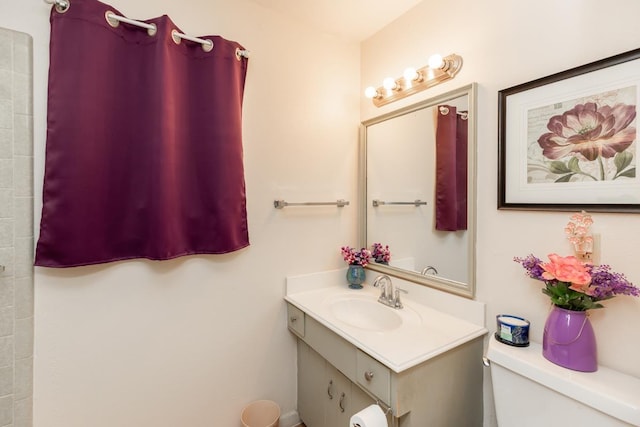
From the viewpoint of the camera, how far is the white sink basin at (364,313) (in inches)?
59.5

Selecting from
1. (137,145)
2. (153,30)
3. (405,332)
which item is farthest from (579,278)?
(153,30)

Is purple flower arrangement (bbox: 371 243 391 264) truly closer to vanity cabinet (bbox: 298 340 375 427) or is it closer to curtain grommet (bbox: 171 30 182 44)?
vanity cabinet (bbox: 298 340 375 427)

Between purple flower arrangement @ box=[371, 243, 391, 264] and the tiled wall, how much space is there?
167 cm

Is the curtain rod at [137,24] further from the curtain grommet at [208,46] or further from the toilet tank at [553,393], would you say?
the toilet tank at [553,393]

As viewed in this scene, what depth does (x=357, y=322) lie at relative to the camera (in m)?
1.61

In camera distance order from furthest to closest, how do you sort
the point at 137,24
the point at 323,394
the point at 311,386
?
the point at 311,386 < the point at 323,394 < the point at 137,24

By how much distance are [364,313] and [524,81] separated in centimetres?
133

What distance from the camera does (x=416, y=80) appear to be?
1.55 m

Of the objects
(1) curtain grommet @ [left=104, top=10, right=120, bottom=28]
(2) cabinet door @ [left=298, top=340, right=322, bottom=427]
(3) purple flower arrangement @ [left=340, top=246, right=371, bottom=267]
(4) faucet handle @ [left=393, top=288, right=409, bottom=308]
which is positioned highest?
(1) curtain grommet @ [left=104, top=10, right=120, bottom=28]

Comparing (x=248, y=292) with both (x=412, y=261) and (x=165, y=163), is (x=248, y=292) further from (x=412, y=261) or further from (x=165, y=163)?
(x=412, y=261)

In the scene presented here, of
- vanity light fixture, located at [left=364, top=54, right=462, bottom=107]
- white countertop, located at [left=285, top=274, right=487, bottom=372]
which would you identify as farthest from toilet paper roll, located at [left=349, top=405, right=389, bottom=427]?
vanity light fixture, located at [left=364, top=54, right=462, bottom=107]

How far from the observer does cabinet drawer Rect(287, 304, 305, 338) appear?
1.57 metres

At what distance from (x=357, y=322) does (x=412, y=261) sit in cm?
47

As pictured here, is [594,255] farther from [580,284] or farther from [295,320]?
[295,320]
